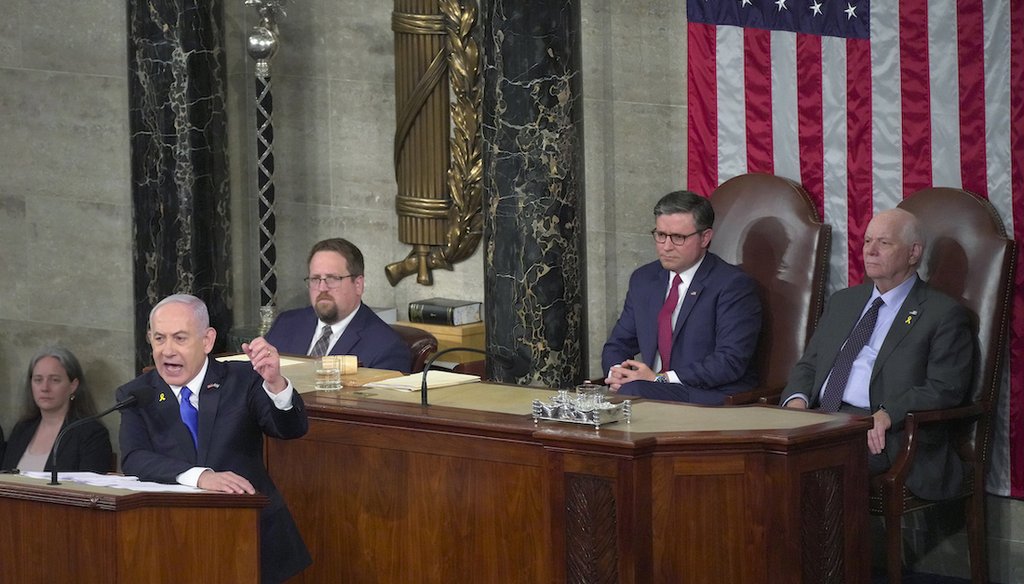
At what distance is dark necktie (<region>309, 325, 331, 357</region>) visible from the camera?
6977mm

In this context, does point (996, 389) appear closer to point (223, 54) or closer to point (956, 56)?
point (956, 56)

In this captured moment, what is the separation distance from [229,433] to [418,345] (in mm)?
2272

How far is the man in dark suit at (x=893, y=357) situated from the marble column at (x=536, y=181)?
4.39ft

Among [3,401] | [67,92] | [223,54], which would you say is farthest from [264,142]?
[3,401]

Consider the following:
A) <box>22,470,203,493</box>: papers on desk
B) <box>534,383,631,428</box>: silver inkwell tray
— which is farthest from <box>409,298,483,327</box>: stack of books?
<box>22,470,203,493</box>: papers on desk

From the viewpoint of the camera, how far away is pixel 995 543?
6.90 meters

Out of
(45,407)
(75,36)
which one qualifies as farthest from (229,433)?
(75,36)

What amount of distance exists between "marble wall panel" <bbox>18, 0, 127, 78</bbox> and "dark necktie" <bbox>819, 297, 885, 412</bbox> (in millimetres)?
5126

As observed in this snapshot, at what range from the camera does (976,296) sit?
6.51m

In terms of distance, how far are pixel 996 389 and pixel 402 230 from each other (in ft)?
12.3

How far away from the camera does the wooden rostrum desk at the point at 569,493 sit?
482 cm

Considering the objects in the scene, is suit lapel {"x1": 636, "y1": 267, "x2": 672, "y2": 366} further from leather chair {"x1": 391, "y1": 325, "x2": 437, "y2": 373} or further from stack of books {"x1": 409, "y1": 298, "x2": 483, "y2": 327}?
stack of books {"x1": 409, "y1": 298, "x2": 483, "y2": 327}

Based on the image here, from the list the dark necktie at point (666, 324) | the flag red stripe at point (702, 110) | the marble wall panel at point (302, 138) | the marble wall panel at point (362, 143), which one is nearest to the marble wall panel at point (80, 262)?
the marble wall panel at point (302, 138)

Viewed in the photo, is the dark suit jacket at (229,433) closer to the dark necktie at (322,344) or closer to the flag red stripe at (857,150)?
the dark necktie at (322,344)
